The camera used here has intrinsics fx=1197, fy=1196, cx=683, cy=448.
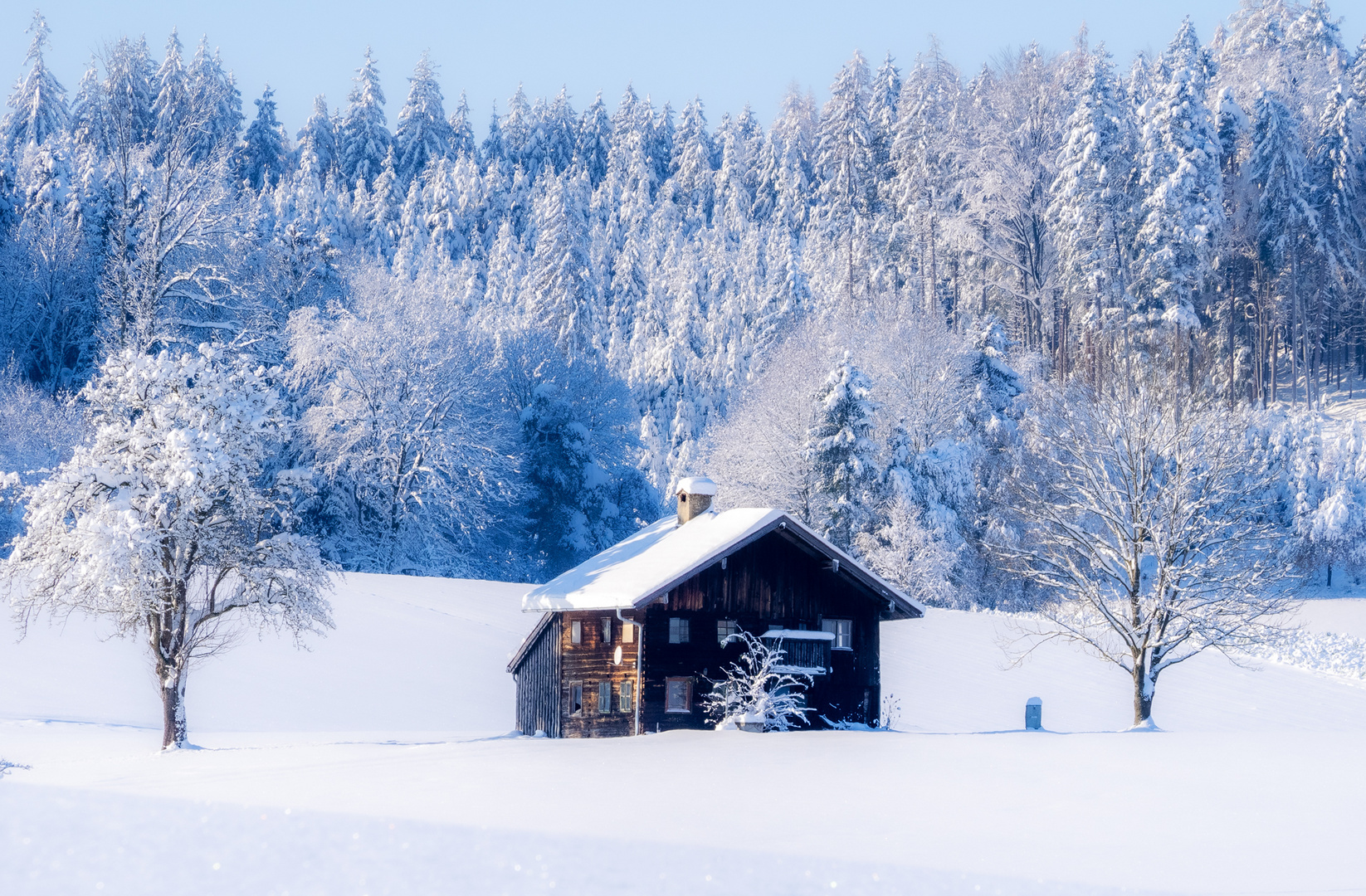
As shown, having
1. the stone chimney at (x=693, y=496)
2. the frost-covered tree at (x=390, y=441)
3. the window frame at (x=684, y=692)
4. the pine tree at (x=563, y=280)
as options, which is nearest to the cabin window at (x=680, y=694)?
the window frame at (x=684, y=692)

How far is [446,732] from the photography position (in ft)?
97.5

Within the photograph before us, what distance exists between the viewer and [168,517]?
2495cm

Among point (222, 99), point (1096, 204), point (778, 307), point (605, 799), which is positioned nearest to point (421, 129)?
point (222, 99)

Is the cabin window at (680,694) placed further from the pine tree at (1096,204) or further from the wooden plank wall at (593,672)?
the pine tree at (1096,204)

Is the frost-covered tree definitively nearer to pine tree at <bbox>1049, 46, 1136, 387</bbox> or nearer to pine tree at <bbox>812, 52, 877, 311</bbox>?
pine tree at <bbox>1049, 46, 1136, 387</bbox>

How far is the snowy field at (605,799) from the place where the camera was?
453 inches

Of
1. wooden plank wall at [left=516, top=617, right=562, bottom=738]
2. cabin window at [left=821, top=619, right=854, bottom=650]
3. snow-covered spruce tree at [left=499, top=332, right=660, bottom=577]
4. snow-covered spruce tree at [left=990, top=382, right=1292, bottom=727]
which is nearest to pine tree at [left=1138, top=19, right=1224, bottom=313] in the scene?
snow-covered spruce tree at [left=499, top=332, right=660, bottom=577]

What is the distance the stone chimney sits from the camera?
31.3 metres

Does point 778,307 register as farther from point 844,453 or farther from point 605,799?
point 605,799

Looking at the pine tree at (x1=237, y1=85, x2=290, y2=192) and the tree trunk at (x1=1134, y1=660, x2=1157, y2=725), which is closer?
the tree trunk at (x1=1134, y1=660, x2=1157, y2=725)

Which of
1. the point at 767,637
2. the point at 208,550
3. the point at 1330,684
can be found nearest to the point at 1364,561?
the point at 1330,684

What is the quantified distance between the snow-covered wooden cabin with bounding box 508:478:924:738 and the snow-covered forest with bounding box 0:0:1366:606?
7.21 m

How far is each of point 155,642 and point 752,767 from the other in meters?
14.3

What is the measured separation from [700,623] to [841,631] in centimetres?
362
